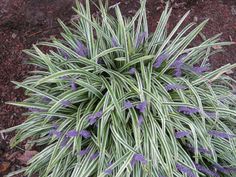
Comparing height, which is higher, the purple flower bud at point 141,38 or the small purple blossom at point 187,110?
the purple flower bud at point 141,38

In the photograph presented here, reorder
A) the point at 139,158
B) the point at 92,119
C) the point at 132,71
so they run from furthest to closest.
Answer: the point at 132,71
the point at 92,119
the point at 139,158

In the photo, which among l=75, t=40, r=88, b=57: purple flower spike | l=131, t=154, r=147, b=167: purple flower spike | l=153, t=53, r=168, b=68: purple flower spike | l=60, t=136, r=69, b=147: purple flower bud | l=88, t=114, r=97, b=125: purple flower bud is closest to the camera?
l=131, t=154, r=147, b=167: purple flower spike

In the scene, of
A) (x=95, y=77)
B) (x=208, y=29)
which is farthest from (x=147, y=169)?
(x=208, y=29)

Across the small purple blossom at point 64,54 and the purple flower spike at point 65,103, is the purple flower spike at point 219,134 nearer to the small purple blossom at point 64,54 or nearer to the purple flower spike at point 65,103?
the purple flower spike at point 65,103

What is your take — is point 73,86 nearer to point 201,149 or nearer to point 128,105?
point 128,105


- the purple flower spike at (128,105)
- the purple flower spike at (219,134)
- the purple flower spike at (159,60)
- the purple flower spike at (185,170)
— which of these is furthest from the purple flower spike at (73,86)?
the purple flower spike at (219,134)

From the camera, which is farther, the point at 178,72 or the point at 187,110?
the point at 178,72

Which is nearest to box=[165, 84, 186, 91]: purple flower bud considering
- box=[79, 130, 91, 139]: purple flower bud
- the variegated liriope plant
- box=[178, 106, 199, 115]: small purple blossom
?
the variegated liriope plant

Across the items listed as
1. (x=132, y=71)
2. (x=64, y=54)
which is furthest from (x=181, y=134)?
(x=64, y=54)

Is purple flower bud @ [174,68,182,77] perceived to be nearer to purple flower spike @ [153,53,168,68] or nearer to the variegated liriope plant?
the variegated liriope plant
